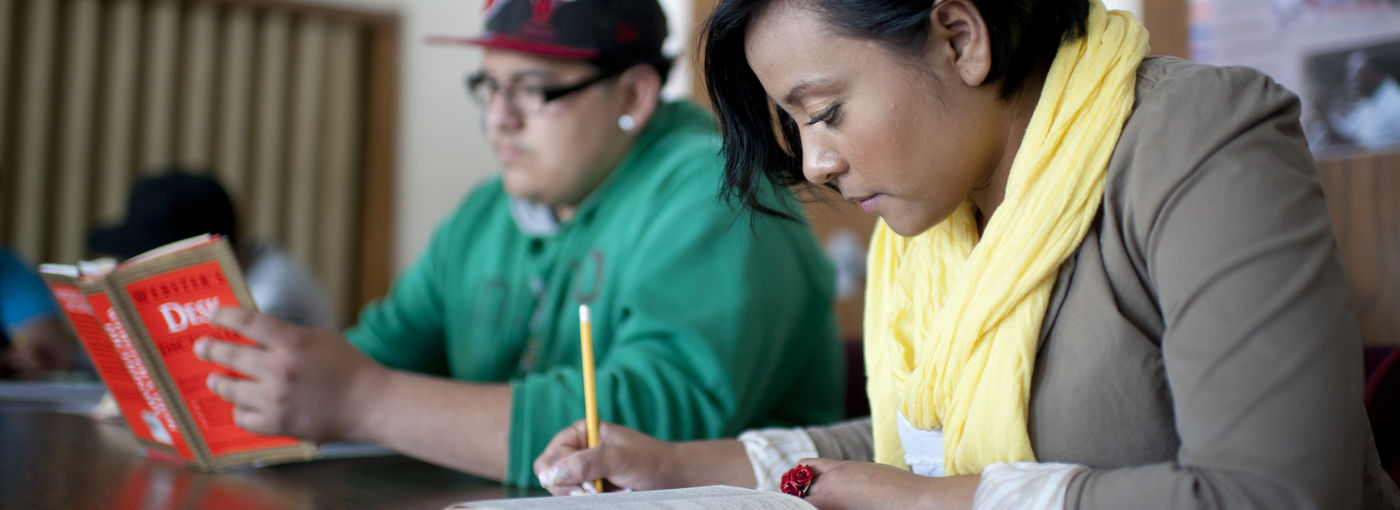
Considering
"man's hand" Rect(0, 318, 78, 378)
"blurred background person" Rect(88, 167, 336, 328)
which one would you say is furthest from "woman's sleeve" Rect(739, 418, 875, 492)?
"man's hand" Rect(0, 318, 78, 378)

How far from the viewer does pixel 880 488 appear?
653mm

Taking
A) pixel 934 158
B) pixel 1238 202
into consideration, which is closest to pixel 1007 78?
pixel 934 158

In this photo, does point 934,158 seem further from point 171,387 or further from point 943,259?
point 171,387

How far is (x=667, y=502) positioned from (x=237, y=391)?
1.81 ft

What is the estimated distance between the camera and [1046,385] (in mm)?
675

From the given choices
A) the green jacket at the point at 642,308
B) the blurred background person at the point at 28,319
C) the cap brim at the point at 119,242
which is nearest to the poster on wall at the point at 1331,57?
the green jacket at the point at 642,308

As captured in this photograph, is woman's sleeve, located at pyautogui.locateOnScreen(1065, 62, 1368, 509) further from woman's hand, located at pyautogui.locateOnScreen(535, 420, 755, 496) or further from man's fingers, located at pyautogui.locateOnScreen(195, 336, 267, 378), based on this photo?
man's fingers, located at pyautogui.locateOnScreen(195, 336, 267, 378)

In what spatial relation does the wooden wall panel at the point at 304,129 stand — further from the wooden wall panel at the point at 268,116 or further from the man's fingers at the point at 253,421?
the man's fingers at the point at 253,421

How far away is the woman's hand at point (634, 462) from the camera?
0.83 metres

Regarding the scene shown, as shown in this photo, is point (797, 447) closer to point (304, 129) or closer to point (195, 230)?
point (195, 230)

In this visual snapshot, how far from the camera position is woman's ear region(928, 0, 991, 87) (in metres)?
0.69

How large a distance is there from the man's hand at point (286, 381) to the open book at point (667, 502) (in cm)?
42

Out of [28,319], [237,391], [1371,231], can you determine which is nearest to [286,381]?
[237,391]

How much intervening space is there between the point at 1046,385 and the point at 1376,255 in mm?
939
